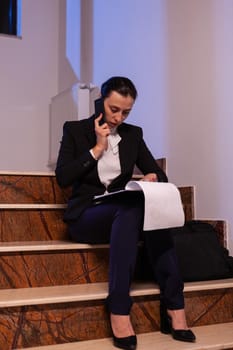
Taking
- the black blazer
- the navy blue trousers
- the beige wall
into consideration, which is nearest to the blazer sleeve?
the black blazer

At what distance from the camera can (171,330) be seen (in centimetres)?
126

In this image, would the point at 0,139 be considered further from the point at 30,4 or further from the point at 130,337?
the point at 130,337

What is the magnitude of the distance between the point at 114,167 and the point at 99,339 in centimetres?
60

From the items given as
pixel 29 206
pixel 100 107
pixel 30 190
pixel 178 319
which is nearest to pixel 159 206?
pixel 178 319

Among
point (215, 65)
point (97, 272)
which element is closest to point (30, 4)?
point (215, 65)

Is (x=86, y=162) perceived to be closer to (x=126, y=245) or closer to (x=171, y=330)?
(x=126, y=245)

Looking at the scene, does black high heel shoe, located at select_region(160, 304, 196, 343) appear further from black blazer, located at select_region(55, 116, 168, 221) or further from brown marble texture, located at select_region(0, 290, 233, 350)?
black blazer, located at select_region(55, 116, 168, 221)

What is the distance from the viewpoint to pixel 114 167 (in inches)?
58.6

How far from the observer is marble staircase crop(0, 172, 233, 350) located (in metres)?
1.17

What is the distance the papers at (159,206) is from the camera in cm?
121

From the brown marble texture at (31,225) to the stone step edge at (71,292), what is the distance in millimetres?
318

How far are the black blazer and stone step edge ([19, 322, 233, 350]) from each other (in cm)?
43

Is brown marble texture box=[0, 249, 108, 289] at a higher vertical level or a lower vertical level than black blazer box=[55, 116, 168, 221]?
lower

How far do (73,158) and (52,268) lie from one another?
1.31ft
